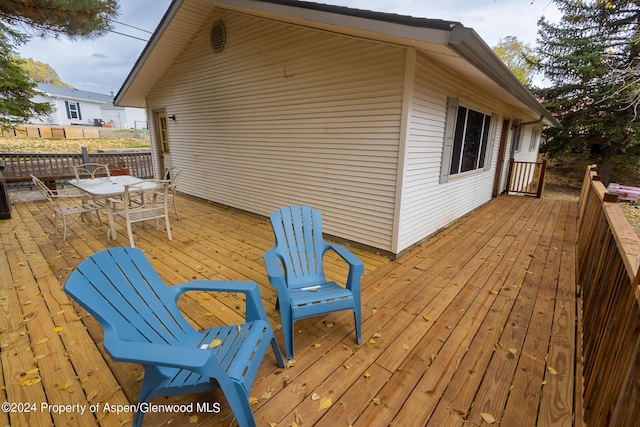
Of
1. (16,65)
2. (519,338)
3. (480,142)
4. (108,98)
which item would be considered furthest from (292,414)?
(108,98)

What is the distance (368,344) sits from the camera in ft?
6.98

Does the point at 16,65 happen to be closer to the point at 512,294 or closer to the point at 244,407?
the point at 244,407

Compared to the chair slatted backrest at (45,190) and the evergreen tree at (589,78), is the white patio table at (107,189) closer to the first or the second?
the chair slatted backrest at (45,190)

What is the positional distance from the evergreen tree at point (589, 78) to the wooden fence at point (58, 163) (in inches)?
592

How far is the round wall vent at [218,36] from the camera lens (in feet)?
17.5

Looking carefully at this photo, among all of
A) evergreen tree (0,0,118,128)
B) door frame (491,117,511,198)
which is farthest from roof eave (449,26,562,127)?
evergreen tree (0,0,118,128)

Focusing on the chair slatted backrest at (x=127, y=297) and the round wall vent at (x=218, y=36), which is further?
the round wall vent at (x=218, y=36)

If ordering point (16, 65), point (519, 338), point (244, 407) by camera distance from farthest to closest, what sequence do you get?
point (16, 65)
point (519, 338)
point (244, 407)

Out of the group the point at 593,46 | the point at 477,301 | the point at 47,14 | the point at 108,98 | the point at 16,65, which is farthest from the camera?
the point at 108,98

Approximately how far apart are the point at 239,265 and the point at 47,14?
193 inches

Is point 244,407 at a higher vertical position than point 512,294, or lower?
higher

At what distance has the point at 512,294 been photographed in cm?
290

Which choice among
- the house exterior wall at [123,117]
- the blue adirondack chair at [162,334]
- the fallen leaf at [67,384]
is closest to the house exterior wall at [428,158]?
the blue adirondack chair at [162,334]

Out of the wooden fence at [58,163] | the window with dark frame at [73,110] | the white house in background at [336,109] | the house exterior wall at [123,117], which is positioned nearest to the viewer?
the white house in background at [336,109]
